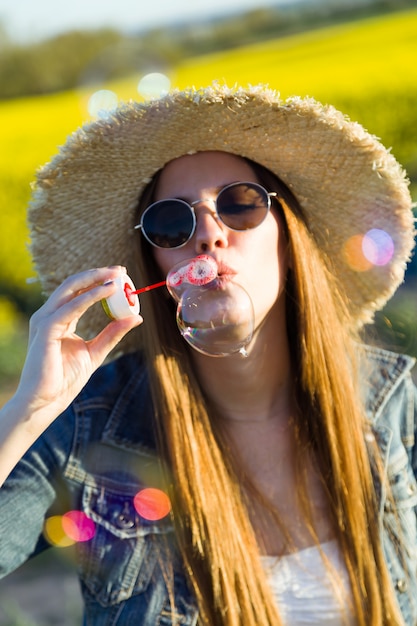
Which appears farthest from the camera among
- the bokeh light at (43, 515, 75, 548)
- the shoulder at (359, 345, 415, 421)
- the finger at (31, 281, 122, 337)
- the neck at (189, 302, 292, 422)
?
the shoulder at (359, 345, 415, 421)

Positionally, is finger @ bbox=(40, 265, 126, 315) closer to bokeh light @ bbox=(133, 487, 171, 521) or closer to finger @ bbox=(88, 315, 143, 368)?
finger @ bbox=(88, 315, 143, 368)

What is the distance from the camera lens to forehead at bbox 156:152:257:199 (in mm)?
2113

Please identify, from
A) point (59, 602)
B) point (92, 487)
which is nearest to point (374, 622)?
point (92, 487)

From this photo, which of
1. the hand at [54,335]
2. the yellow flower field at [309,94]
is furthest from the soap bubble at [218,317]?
the yellow flower field at [309,94]

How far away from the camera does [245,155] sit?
86.4 inches

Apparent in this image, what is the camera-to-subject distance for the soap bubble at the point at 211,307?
78.0 inches

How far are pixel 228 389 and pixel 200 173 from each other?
616mm

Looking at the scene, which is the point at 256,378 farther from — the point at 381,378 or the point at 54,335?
the point at 54,335

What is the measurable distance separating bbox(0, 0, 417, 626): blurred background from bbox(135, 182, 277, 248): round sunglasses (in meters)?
0.30

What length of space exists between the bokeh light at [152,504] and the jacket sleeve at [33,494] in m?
0.20

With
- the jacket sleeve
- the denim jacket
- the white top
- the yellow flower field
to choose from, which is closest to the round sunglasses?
the denim jacket

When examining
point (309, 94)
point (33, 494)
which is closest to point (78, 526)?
point (33, 494)

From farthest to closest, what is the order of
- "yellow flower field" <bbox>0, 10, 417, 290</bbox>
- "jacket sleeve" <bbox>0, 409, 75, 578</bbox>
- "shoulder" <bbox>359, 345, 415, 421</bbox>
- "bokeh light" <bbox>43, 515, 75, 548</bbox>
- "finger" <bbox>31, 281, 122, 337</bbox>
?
Result: "yellow flower field" <bbox>0, 10, 417, 290</bbox>
"shoulder" <bbox>359, 345, 415, 421</bbox>
"bokeh light" <bbox>43, 515, 75, 548</bbox>
"jacket sleeve" <bbox>0, 409, 75, 578</bbox>
"finger" <bbox>31, 281, 122, 337</bbox>

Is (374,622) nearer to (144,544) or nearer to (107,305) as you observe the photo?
(144,544)
